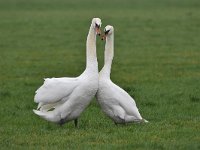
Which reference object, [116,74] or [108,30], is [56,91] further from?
[116,74]

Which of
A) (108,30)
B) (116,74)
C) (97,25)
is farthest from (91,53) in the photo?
(116,74)

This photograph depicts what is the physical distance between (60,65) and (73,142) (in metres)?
12.7

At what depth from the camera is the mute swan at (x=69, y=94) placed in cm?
1095

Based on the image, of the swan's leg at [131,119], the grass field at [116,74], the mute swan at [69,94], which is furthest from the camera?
the swan's leg at [131,119]

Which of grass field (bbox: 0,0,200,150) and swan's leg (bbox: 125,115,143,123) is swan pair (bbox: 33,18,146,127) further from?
grass field (bbox: 0,0,200,150)

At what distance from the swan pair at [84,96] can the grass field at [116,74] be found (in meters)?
0.24

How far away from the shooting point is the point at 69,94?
1102 centimetres

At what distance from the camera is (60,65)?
A: 22203 mm

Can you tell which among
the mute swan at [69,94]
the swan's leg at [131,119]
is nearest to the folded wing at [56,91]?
the mute swan at [69,94]

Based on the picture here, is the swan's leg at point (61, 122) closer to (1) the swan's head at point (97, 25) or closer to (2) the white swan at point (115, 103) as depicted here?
(2) the white swan at point (115, 103)

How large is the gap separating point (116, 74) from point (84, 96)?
29.6ft

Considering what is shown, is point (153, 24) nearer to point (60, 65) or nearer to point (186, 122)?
point (60, 65)

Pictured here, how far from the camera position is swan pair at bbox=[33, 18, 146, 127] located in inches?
→ 432

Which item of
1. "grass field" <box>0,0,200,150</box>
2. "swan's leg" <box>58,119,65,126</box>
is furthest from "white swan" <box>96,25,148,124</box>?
"swan's leg" <box>58,119,65,126</box>
